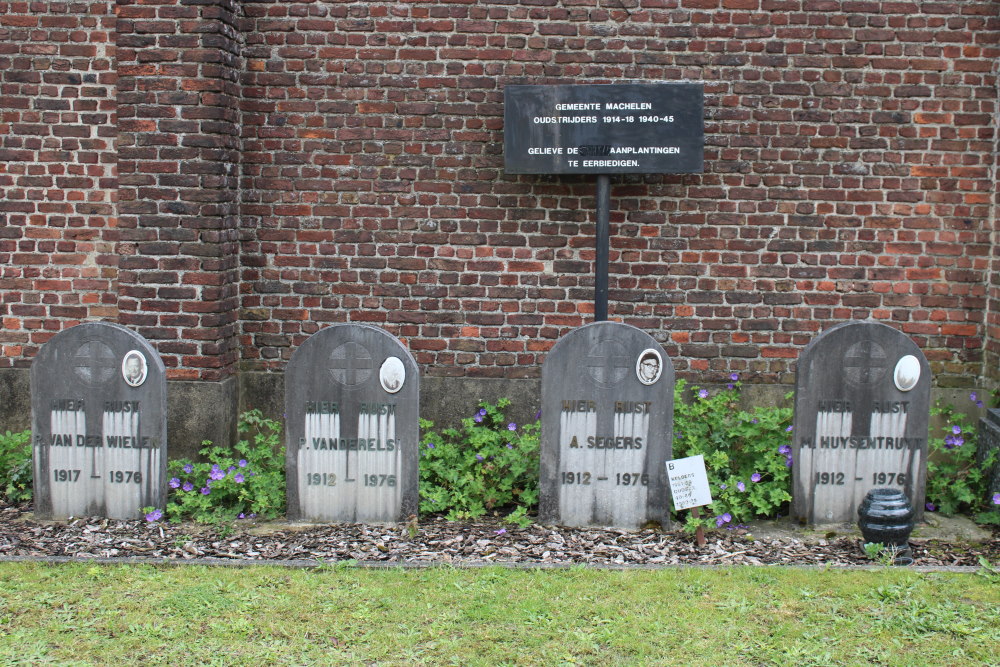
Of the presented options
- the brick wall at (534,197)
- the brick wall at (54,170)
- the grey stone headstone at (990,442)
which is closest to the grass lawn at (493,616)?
the grey stone headstone at (990,442)

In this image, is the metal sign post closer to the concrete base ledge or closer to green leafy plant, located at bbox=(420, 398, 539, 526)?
green leafy plant, located at bbox=(420, 398, 539, 526)

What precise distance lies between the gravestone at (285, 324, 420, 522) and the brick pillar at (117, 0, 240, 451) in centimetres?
128

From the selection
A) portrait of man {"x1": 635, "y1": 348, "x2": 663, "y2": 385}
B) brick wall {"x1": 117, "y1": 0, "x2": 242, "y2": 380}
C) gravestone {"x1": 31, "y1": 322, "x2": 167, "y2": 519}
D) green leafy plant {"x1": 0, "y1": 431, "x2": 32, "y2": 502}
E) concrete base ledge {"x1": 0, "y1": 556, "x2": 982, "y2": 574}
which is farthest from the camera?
brick wall {"x1": 117, "y1": 0, "x2": 242, "y2": 380}

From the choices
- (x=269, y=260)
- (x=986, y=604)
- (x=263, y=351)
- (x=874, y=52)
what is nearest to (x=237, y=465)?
(x=263, y=351)

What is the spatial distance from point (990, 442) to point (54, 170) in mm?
6496

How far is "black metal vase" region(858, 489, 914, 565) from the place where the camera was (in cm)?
458

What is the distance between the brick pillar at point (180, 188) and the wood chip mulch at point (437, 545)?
135cm

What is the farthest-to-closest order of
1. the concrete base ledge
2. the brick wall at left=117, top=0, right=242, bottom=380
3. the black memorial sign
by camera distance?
1. the black memorial sign
2. the brick wall at left=117, top=0, right=242, bottom=380
3. the concrete base ledge

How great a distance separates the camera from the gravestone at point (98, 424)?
16.9ft

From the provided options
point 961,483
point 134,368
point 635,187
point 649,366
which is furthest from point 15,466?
point 961,483

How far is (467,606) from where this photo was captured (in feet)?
12.8

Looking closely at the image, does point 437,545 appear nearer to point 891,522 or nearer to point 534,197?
point 891,522

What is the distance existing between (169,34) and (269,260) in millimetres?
1642

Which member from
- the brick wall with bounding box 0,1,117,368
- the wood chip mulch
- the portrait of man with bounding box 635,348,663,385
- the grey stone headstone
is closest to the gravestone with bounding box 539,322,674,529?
the portrait of man with bounding box 635,348,663,385
